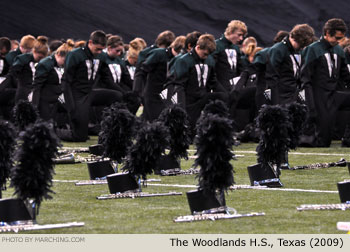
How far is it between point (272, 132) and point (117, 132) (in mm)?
1301

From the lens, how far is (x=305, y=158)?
11688 mm

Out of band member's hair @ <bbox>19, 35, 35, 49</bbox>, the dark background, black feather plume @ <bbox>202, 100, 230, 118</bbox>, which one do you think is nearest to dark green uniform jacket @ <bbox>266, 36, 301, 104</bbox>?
black feather plume @ <bbox>202, 100, 230, 118</bbox>

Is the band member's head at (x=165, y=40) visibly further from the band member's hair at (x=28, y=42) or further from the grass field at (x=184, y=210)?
the grass field at (x=184, y=210)

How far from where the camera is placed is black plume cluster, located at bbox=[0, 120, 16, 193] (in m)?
6.46

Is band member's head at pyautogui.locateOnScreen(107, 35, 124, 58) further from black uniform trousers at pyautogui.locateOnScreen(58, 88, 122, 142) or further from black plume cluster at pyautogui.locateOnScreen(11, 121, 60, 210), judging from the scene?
black plume cluster at pyautogui.locateOnScreen(11, 121, 60, 210)

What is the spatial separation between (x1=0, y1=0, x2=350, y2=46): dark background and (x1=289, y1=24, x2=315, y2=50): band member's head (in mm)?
24656

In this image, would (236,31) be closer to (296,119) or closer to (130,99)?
(130,99)

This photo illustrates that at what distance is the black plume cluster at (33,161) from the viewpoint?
601 centimetres

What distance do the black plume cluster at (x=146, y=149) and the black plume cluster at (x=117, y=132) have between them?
53 centimetres

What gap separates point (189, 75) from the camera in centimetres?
1228

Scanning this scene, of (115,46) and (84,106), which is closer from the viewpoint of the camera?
(115,46)

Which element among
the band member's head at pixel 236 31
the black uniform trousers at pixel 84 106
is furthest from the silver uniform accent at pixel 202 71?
the black uniform trousers at pixel 84 106

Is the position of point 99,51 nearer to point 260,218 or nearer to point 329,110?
point 329,110

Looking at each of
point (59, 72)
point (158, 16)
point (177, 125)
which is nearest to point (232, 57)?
point (59, 72)
